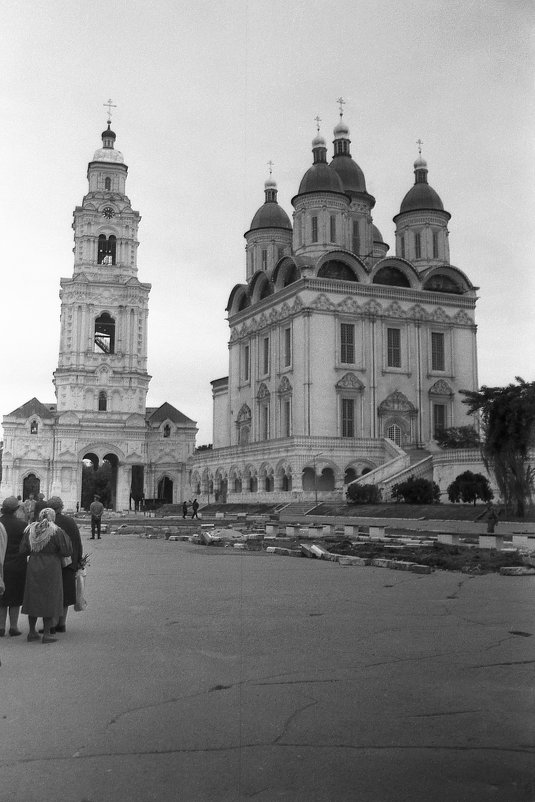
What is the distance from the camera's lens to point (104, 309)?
7825cm

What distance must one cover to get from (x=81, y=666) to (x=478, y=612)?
5.13 metres

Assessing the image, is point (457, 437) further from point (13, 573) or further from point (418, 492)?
point (13, 573)

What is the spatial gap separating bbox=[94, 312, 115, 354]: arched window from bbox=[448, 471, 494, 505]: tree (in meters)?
46.1

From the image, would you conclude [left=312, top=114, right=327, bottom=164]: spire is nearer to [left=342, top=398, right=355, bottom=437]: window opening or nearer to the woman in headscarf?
[left=342, top=398, right=355, bottom=437]: window opening

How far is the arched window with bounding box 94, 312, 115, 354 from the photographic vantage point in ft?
262

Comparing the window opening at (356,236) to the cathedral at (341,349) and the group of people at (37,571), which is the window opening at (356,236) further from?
the group of people at (37,571)

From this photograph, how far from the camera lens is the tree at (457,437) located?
2140 inches

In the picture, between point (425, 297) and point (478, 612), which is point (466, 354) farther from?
point (478, 612)

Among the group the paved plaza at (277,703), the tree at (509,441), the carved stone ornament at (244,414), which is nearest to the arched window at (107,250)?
the carved stone ornament at (244,414)

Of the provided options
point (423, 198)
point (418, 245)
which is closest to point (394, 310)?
point (418, 245)

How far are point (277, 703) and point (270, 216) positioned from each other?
216ft

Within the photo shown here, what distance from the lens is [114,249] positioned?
8069cm

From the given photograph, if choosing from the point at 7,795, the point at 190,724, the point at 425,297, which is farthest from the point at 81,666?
the point at 425,297

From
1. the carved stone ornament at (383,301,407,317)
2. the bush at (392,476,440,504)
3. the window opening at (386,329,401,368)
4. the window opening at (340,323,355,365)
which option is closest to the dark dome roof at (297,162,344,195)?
the carved stone ornament at (383,301,407,317)
